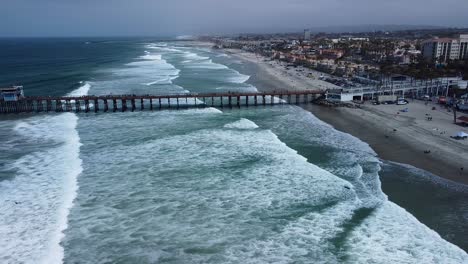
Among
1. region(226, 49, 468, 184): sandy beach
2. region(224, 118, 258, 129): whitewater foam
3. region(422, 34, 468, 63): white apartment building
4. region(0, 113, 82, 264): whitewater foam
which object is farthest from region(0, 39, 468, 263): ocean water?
region(422, 34, 468, 63): white apartment building

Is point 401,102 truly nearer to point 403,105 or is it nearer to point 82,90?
point 403,105

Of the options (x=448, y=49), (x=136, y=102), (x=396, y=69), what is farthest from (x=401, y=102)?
(x=448, y=49)

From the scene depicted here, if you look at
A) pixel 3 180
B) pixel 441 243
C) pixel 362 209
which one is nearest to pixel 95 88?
pixel 3 180

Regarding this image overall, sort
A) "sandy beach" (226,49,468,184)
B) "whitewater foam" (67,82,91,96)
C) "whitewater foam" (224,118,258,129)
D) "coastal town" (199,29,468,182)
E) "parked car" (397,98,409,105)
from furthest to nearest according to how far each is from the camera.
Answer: "whitewater foam" (67,82,91,96)
"parked car" (397,98,409,105)
"whitewater foam" (224,118,258,129)
"coastal town" (199,29,468,182)
"sandy beach" (226,49,468,184)

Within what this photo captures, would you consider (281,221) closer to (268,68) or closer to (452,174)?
(452,174)

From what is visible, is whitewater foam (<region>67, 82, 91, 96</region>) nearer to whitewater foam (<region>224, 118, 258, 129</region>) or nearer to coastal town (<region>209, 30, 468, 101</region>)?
whitewater foam (<region>224, 118, 258, 129</region>)
